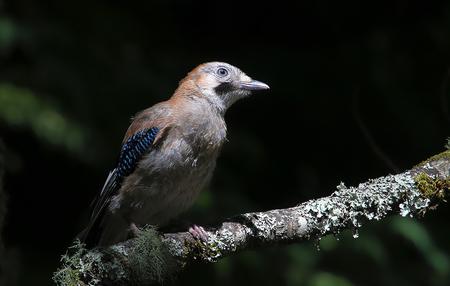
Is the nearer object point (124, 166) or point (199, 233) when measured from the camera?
point (199, 233)


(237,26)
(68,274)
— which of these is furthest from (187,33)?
(68,274)

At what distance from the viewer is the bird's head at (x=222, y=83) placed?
219 inches

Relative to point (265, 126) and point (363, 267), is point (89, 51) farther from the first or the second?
point (363, 267)

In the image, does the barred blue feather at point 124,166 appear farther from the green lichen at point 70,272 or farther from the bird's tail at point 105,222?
the green lichen at point 70,272

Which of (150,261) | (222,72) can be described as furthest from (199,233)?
(222,72)

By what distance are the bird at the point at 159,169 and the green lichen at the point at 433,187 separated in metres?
1.51

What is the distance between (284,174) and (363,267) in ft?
4.22

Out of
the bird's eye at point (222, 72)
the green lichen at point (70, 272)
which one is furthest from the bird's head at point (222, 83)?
the green lichen at point (70, 272)

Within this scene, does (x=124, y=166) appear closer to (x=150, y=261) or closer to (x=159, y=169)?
(x=159, y=169)

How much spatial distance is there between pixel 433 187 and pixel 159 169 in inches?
67.7

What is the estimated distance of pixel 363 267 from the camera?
634 centimetres

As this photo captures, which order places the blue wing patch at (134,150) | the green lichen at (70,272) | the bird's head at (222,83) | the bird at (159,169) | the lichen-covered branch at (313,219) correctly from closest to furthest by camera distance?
1. the green lichen at (70,272)
2. the lichen-covered branch at (313,219)
3. the bird at (159,169)
4. the blue wing patch at (134,150)
5. the bird's head at (222,83)

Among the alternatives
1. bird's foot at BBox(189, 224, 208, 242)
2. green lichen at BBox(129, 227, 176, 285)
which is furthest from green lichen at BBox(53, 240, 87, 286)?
bird's foot at BBox(189, 224, 208, 242)

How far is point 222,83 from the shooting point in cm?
562
